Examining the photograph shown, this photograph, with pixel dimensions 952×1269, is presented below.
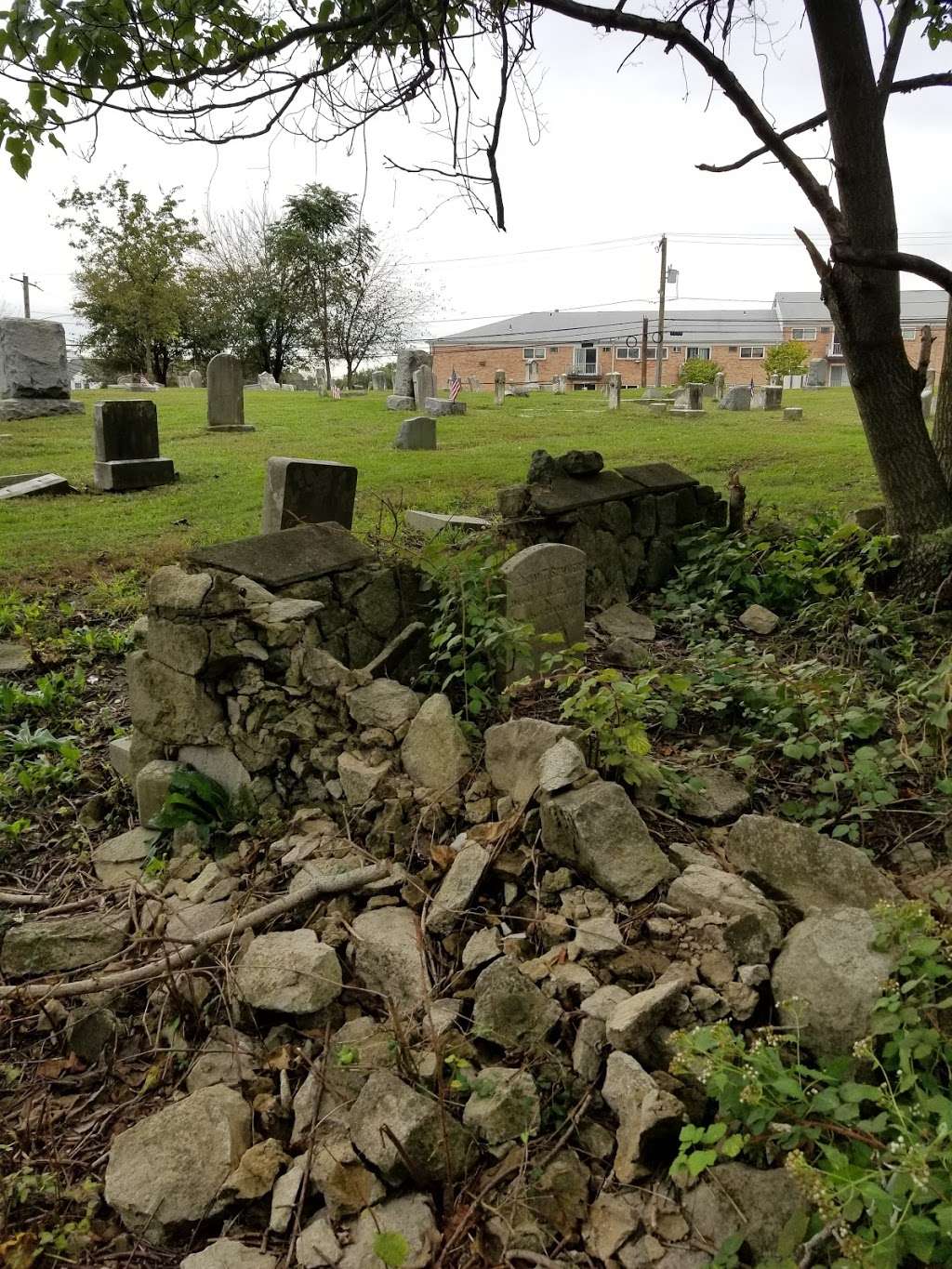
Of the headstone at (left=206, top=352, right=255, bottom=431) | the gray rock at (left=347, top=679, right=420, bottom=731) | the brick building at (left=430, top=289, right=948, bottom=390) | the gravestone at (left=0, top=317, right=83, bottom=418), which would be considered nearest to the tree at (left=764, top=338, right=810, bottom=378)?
the brick building at (left=430, top=289, right=948, bottom=390)

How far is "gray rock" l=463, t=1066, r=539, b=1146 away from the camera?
2.18 meters

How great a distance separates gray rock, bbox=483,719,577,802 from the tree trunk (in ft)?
13.0

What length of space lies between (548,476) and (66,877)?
3.84 metres

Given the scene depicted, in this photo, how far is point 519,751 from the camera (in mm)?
3314

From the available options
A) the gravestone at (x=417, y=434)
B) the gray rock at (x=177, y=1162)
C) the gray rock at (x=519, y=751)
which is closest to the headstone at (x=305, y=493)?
the gray rock at (x=519, y=751)

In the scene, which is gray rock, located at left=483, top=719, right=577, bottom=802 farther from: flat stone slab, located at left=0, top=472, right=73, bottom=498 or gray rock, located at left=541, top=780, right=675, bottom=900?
flat stone slab, located at left=0, top=472, right=73, bottom=498

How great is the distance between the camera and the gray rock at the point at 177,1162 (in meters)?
2.23

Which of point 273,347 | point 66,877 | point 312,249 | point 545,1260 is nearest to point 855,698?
point 545,1260

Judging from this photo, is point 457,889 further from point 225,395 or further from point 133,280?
point 133,280

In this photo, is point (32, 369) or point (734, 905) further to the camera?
point (32, 369)

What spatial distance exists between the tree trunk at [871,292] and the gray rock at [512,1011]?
15.9 feet

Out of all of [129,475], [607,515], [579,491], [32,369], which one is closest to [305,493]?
[579,491]

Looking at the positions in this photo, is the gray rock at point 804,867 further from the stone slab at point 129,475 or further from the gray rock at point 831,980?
the stone slab at point 129,475

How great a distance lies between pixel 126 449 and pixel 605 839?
10650 millimetres
